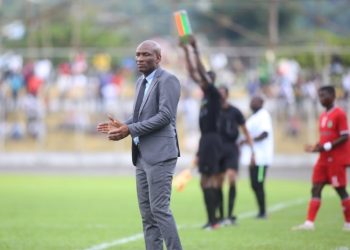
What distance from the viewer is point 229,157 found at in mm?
16094

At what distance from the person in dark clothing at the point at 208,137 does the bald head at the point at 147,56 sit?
16.2ft

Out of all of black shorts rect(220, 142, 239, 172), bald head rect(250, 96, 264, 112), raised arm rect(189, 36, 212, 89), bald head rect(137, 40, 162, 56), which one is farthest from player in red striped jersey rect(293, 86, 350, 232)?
bald head rect(137, 40, 162, 56)

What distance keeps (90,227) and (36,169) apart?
19.1m

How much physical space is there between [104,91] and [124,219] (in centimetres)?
2100

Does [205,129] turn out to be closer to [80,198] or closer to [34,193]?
[80,198]

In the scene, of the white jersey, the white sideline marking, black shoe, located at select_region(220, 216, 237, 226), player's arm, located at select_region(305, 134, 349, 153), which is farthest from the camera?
the white jersey

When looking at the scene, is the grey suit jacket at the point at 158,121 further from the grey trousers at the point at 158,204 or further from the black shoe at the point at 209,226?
the black shoe at the point at 209,226

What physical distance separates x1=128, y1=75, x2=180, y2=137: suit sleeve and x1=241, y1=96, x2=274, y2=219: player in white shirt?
7.02 metres

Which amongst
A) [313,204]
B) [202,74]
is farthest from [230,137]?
[313,204]

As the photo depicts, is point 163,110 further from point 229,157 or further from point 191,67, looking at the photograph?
point 229,157

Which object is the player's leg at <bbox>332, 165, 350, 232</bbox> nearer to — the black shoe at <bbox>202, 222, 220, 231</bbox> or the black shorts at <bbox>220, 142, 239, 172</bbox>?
the black shoe at <bbox>202, 222, 220, 231</bbox>

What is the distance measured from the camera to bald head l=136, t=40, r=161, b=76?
974 centimetres

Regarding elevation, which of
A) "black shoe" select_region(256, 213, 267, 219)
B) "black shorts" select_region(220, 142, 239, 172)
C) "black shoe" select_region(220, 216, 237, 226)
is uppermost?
"black shorts" select_region(220, 142, 239, 172)

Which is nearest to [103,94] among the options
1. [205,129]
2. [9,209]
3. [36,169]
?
[36,169]
